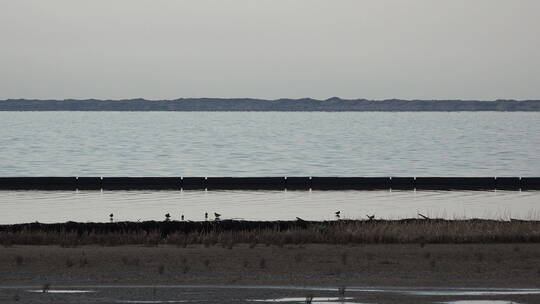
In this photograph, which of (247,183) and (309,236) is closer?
(309,236)

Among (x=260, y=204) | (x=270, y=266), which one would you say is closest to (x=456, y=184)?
(x=260, y=204)

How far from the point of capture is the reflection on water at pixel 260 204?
4947cm

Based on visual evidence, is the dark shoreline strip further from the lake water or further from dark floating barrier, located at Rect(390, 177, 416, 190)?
dark floating barrier, located at Rect(390, 177, 416, 190)

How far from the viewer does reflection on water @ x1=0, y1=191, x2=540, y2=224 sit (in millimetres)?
49469

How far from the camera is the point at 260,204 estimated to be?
189ft

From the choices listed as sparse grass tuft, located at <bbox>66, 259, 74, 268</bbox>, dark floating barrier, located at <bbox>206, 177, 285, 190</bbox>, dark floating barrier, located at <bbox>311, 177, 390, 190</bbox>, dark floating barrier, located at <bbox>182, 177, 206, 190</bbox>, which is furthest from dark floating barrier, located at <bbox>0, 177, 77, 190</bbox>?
sparse grass tuft, located at <bbox>66, 259, 74, 268</bbox>

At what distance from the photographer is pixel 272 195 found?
214 ft

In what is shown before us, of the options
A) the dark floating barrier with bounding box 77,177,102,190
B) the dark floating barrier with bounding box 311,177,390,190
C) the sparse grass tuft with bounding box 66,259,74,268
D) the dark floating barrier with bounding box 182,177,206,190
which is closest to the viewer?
the sparse grass tuft with bounding box 66,259,74,268

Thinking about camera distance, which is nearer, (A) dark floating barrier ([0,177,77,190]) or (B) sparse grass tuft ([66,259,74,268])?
(B) sparse grass tuft ([66,259,74,268])

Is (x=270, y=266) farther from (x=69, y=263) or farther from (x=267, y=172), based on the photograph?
(x=267, y=172)

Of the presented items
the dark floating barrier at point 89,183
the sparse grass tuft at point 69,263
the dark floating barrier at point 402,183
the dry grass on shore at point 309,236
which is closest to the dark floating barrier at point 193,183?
the dark floating barrier at point 89,183

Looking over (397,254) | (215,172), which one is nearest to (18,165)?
(215,172)

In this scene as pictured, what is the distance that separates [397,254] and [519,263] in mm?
3058

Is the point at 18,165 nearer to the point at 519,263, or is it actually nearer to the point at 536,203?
the point at 536,203
